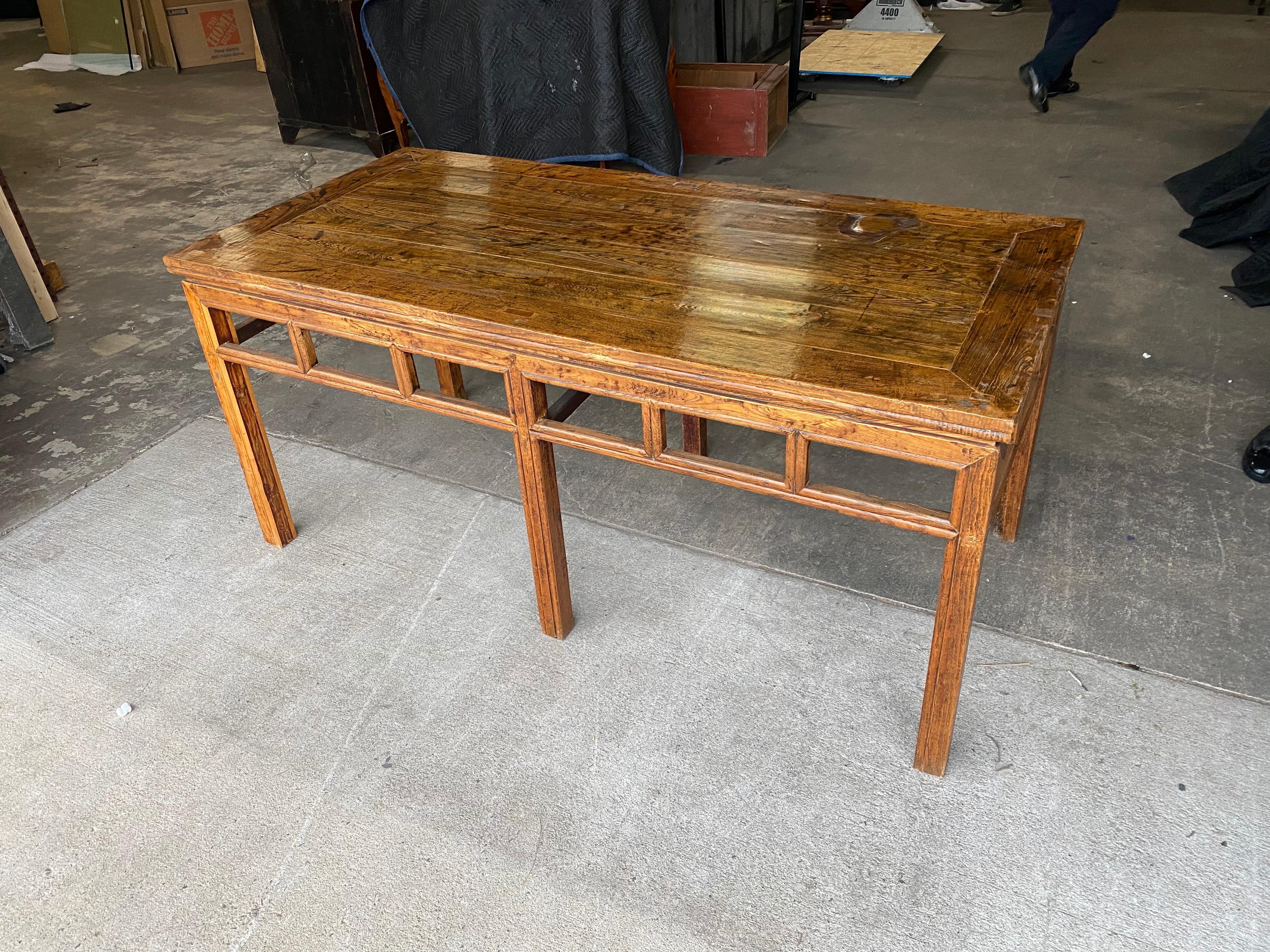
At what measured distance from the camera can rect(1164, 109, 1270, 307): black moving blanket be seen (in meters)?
2.75

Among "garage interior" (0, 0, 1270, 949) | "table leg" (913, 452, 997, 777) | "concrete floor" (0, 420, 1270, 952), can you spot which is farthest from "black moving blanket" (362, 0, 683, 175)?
"table leg" (913, 452, 997, 777)

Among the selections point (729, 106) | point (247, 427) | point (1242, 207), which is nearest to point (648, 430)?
point (247, 427)

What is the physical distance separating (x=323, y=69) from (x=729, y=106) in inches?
78.9

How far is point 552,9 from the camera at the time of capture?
3393 mm

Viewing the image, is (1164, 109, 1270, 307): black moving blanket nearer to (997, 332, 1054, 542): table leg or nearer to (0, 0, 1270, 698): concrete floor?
(0, 0, 1270, 698): concrete floor

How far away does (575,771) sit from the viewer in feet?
4.88

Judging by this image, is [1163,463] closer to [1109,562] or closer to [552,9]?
[1109,562]

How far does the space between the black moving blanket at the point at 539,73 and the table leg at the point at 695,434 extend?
1.83 metres

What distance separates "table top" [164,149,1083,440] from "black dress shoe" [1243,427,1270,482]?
81 cm

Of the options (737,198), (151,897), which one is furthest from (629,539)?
(151,897)

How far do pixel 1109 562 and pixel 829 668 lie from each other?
2.13 feet

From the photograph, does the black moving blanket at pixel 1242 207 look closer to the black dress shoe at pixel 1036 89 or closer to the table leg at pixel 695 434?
the black dress shoe at pixel 1036 89

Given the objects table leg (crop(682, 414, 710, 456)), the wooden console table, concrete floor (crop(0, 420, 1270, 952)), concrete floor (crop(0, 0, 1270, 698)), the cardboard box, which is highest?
the wooden console table

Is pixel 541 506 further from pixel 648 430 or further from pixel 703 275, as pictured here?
pixel 703 275
